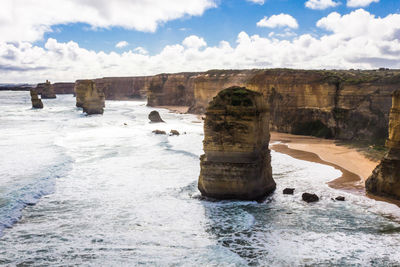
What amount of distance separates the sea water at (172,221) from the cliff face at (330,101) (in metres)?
11.6

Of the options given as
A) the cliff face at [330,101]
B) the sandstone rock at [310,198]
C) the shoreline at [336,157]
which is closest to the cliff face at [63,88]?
the cliff face at [330,101]

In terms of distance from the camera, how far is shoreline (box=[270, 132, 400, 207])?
47.2ft

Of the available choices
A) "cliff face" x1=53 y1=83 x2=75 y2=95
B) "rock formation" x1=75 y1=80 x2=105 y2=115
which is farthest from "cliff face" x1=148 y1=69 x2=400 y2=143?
"cliff face" x1=53 y1=83 x2=75 y2=95

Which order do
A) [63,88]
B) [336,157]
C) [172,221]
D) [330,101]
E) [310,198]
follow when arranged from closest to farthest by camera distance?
[172,221], [310,198], [336,157], [330,101], [63,88]

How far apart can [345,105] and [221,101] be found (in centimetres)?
1961

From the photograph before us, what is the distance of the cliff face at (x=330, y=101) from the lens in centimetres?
2580

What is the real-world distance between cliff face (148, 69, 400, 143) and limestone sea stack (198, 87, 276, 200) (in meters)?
17.3

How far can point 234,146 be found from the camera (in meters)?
12.0

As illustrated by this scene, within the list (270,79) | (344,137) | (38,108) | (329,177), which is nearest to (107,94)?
(38,108)

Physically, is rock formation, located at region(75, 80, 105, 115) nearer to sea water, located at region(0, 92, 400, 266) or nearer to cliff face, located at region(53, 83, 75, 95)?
sea water, located at region(0, 92, 400, 266)

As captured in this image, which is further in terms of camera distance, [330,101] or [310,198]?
[330,101]

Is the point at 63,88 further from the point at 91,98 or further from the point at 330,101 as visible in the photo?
the point at 330,101

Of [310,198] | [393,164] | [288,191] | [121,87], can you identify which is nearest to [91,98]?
[288,191]

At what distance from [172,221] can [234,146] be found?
3496mm
